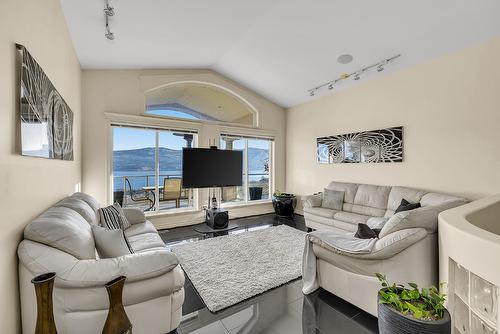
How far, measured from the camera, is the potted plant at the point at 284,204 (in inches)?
217

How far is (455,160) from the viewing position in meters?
3.32

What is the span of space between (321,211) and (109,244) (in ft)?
11.3

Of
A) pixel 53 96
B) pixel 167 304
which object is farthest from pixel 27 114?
pixel 167 304

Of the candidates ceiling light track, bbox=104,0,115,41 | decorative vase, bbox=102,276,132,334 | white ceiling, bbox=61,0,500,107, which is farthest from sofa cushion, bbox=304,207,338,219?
ceiling light track, bbox=104,0,115,41

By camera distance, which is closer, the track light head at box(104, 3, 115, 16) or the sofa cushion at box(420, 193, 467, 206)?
the track light head at box(104, 3, 115, 16)

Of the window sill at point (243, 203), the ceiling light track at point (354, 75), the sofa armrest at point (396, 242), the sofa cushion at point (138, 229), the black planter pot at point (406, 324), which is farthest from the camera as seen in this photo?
the window sill at point (243, 203)

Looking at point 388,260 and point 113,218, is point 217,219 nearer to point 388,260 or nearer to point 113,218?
point 113,218

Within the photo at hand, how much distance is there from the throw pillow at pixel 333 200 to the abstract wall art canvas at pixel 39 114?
4.18 metres

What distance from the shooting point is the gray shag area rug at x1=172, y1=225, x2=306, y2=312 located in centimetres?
229

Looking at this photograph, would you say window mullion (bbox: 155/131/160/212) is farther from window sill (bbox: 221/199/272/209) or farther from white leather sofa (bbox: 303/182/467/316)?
white leather sofa (bbox: 303/182/467/316)

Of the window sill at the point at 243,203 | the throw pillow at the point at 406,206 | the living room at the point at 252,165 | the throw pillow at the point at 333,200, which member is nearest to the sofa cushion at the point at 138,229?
the living room at the point at 252,165

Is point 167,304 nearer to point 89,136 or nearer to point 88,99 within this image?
point 89,136

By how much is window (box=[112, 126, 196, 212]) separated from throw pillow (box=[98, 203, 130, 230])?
1.59 meters

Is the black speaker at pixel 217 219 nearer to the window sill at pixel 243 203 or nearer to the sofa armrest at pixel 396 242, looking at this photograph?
the window sill at pixel 243 203
